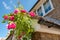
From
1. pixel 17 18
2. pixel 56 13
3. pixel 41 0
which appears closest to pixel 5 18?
pixel 17 18

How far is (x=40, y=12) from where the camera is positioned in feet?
39.6

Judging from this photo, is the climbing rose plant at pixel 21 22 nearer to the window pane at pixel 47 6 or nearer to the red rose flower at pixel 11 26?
the red rose flower at pixel 11 26

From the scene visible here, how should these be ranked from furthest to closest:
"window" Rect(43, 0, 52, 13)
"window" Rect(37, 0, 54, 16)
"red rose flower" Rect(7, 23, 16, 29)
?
"window" Rect(43, 0, 52, 13) < "window" Rect(37, 0, 54, 16) < "red rose flower" Rect(7, 23, 16, 29)

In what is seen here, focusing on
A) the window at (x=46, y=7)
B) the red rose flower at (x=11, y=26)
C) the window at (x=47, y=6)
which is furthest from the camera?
the window at (x=47, y=6)

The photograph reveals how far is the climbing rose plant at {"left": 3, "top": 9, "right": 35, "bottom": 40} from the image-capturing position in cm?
482

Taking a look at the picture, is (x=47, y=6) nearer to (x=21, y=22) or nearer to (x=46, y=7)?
(x=46, y=7)

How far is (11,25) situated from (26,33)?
2.34 ft

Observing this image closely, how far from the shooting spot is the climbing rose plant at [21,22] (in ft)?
15.8

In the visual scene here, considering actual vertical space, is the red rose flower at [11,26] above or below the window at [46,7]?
below

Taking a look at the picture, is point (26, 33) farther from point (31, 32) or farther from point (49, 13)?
point (49, 13)

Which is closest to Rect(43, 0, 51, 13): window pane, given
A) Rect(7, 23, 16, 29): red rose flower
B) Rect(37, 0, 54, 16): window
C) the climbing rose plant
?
Rect(37, 0, 54, 16): window

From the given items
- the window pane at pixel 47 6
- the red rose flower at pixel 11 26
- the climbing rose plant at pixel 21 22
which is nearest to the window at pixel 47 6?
the window pane at pixel 47 6

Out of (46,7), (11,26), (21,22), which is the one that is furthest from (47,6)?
(11,26)

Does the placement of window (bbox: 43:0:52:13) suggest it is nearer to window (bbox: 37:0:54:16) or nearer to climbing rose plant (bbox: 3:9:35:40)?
window (bbox: 37:0:54:16)
